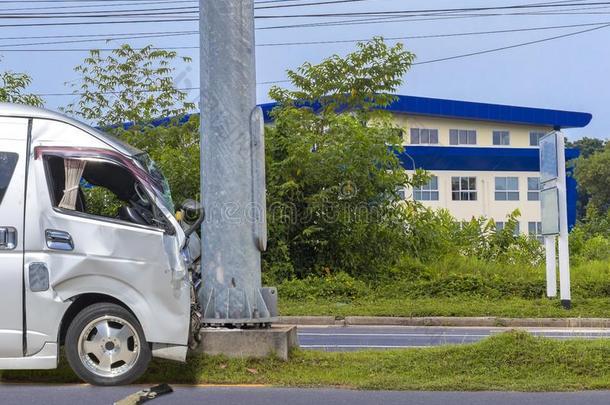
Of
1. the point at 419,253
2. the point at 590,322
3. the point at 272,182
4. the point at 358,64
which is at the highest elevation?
the point at 358,64

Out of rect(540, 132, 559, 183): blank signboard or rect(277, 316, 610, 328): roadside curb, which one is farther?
rect(540, 132, 559, 183): blank signboard

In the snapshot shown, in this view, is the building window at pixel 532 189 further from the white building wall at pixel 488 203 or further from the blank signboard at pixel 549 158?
the blank signboard at pixel 549 158

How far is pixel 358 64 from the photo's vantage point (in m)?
22.7

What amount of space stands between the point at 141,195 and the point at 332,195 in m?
13.3

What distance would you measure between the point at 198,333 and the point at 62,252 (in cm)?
161

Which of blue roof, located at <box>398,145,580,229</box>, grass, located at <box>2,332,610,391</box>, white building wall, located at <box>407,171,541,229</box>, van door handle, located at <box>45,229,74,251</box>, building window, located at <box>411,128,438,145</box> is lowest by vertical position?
grass, located at <box>2,332,610,391</box>

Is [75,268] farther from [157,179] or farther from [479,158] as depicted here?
[479,158]

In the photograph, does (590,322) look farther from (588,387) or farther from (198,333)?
(198,333)

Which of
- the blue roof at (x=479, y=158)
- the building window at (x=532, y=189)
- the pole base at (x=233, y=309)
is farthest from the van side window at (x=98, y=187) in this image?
the building window at (x=532, y=189)

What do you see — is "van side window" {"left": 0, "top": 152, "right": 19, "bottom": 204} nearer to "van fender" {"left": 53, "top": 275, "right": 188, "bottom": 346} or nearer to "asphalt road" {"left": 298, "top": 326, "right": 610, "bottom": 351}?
"van fender" {"left": 53, "top": 275, "right": 188, "bottom": 346}

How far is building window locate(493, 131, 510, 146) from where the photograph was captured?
179ft

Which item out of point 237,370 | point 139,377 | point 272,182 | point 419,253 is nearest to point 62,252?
point 139,377

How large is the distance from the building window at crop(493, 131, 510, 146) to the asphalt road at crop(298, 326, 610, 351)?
39.7 meters

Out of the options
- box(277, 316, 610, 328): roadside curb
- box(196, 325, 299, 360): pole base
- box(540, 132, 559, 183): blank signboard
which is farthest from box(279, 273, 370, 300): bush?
box(196, 325, 299, 360): pole base
